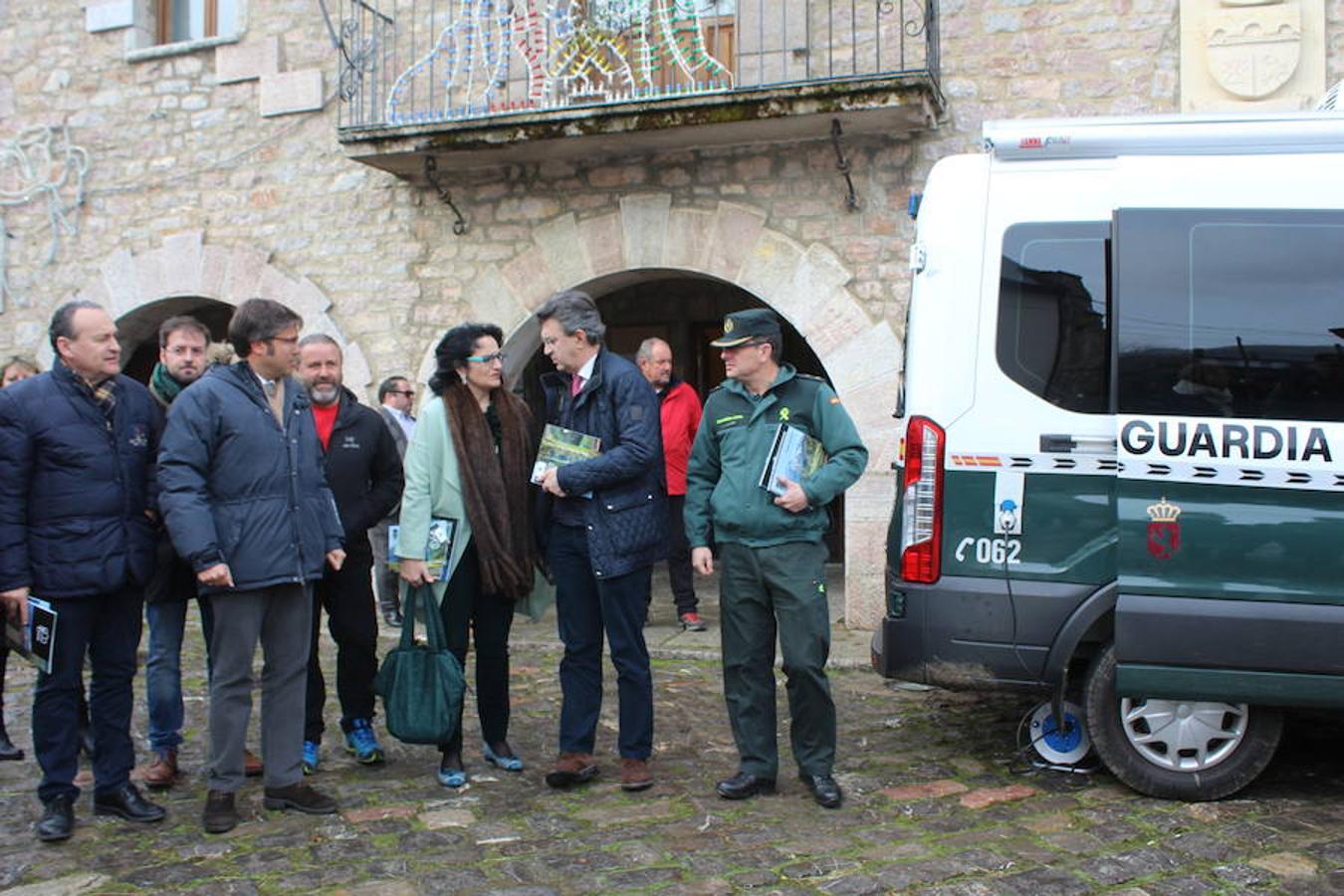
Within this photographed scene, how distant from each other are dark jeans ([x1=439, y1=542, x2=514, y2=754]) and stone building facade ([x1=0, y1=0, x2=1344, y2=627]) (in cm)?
354

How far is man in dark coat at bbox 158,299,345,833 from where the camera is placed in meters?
4.29

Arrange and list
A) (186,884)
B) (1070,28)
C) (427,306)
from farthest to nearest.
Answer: (427,306), (1070,28), (186,884)

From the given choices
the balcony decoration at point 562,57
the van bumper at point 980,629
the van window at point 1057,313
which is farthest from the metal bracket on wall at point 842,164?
the van bumper at point 980,629

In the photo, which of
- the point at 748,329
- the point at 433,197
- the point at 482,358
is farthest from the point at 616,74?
the point at 748,329

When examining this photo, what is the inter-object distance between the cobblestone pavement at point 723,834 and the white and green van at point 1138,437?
404mm

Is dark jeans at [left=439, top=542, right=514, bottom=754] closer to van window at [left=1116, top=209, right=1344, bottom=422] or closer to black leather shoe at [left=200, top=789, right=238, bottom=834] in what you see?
black leather shoe at [left=200, top=789, right=238, bottom=834]

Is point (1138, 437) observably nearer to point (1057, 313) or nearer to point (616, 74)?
point (1057, 313)

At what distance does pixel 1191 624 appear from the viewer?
14.6 ft

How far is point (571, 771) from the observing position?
4844 millimetres

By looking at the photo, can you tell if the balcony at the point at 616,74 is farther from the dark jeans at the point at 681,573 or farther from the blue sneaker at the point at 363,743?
the blue sneaker at the point at 363,743

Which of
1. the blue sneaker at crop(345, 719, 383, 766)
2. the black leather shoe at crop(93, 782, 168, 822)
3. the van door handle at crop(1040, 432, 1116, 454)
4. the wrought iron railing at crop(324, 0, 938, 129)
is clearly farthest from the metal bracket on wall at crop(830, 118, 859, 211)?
the black leather shoe at crop(93, 782, 168, 822)

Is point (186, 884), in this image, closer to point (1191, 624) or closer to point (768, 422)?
point (768, 422)

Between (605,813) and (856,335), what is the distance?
454 centimetres

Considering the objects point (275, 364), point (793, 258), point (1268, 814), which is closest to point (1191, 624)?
point (1268, 814)
